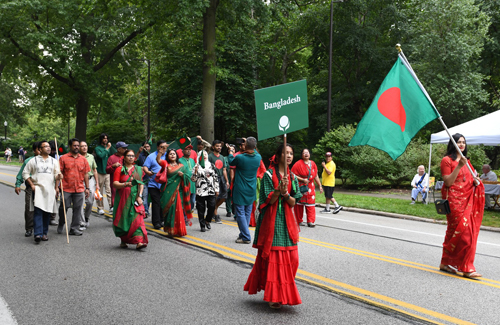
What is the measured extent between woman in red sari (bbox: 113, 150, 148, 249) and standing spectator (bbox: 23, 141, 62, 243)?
1513 millimetres

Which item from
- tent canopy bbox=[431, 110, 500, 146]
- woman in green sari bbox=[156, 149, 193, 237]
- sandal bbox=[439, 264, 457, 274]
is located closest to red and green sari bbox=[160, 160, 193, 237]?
woman in green sari bbox=[156, 149, 193, 237]

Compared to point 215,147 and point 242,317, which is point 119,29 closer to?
point 215,147

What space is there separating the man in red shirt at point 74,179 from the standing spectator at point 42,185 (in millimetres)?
344

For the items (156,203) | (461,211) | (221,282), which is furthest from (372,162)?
(221,282)

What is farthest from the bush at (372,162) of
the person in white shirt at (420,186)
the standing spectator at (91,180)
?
the standing spectator at (91,180)

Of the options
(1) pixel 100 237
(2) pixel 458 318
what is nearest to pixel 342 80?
(1) pixel 100 237

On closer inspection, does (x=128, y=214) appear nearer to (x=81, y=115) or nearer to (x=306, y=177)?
(x=306, y=177)

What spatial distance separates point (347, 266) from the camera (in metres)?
7.02

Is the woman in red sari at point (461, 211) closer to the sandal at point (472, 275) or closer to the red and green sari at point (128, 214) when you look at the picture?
the sandal at point (472, 275)

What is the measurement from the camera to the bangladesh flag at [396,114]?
596 cm

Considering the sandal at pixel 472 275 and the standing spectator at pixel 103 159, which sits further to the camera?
the standing spectator at pixel 103 159

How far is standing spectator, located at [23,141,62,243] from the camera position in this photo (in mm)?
8625

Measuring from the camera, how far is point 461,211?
632 cm

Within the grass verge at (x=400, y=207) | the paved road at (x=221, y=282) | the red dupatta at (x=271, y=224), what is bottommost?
the paved road at (x=221, y=282)
